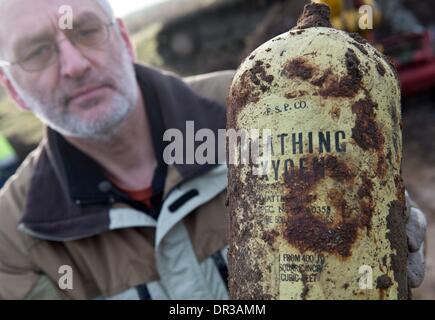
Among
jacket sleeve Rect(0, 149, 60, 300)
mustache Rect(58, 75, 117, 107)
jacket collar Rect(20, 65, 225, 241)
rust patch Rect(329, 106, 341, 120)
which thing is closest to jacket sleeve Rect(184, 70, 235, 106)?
jacket collar Rect(20, 65, 225, 241)

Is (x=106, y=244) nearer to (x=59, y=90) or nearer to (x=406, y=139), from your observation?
(x=59, y=90)

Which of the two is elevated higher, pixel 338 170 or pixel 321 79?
pixel 321 79

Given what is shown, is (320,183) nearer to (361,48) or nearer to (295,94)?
(295,94)

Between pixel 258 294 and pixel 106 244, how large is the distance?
106 cm

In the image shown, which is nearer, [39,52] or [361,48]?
[361,48]

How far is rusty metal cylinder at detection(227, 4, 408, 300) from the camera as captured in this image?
3.43ft

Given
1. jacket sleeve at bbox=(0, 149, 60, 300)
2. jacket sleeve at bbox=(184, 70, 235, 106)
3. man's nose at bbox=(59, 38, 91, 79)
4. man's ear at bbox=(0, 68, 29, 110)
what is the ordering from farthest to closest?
jacket sleeve at bbox=(184, 70, 235, 106) → man's ear at bbox=(0, 68, 29, 110) → jacket sleeve at bbox=(0, 149, 60, 300) → man's nose at bbox=(59, 38, 91, 79)

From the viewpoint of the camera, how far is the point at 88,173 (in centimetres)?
212

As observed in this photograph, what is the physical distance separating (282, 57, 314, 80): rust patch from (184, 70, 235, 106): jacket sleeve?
1148 mm

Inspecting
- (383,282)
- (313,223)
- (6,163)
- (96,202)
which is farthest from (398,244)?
(6,163)

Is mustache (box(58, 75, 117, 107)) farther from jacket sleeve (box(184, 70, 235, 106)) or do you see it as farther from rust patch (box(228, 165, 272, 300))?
rust patch (box(228, 165, 272, 300))

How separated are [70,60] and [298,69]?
3.38ft

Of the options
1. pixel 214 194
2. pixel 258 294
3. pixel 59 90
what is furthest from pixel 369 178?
pixel 59 90
